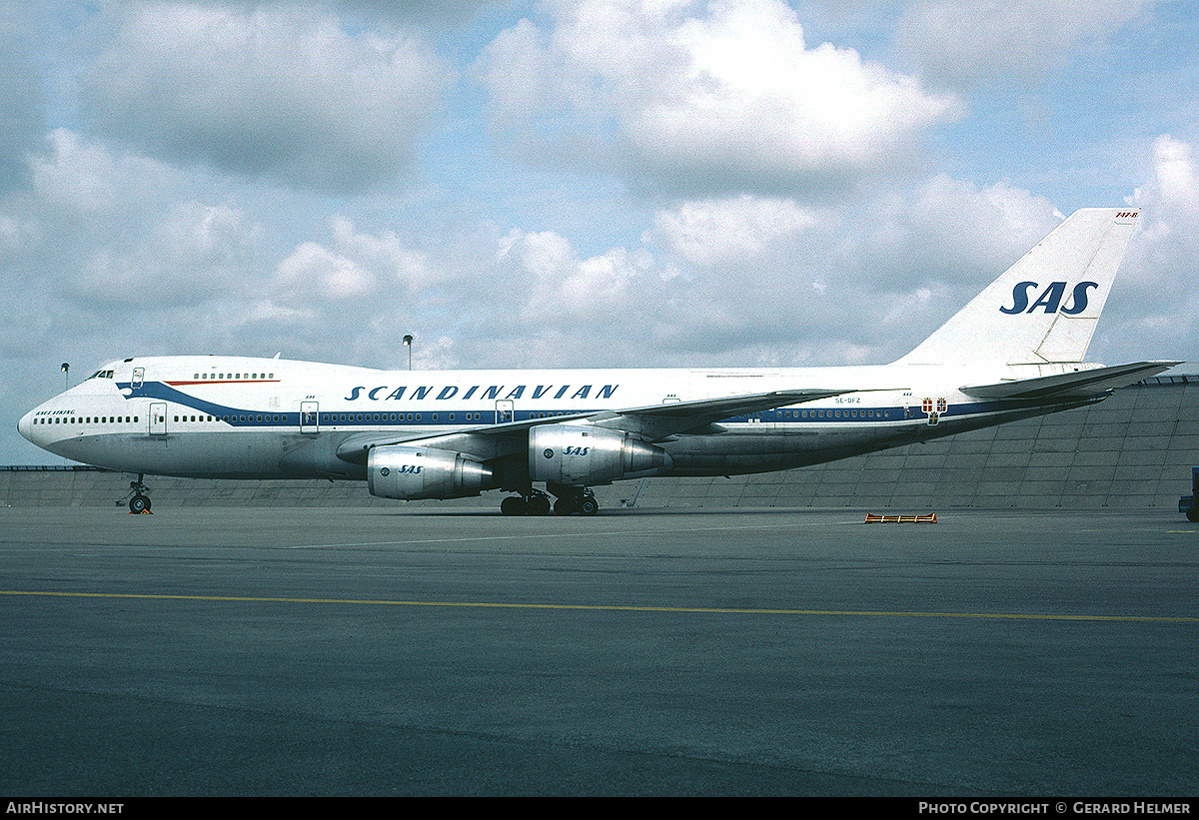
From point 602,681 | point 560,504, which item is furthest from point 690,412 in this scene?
point 602,681

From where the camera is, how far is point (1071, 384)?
2962 cm

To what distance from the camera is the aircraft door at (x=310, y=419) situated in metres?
31.1

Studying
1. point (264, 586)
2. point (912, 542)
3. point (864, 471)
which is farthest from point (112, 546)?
point (864, 471)

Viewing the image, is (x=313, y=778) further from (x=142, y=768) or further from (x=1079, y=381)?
(x=1079, y=381)

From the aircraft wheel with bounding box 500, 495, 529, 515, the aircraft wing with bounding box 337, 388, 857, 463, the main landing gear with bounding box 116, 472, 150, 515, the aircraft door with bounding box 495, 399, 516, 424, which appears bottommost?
the aircraft wheel with bounding box 500, 495, 529, 515

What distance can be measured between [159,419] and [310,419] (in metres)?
4.75

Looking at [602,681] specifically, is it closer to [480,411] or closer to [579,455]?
[579,455]

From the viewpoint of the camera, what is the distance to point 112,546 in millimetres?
16516

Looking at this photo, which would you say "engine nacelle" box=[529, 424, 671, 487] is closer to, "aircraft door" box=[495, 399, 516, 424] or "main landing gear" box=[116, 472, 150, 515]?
"aircraft door" box=[495, 399, 516, 424]

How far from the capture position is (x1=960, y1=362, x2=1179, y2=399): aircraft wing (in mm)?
28703

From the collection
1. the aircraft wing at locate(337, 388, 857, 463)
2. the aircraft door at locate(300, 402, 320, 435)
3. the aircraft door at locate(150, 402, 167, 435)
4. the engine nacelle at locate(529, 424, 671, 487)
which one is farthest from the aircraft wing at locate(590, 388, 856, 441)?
the aircraft door at locate(150, 402, 167, 435)

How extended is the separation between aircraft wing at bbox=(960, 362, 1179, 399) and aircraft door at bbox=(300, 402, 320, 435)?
17953mm

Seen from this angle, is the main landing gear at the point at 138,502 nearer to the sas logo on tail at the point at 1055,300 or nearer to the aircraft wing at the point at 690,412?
the aircraft wing at the point at 690,412
